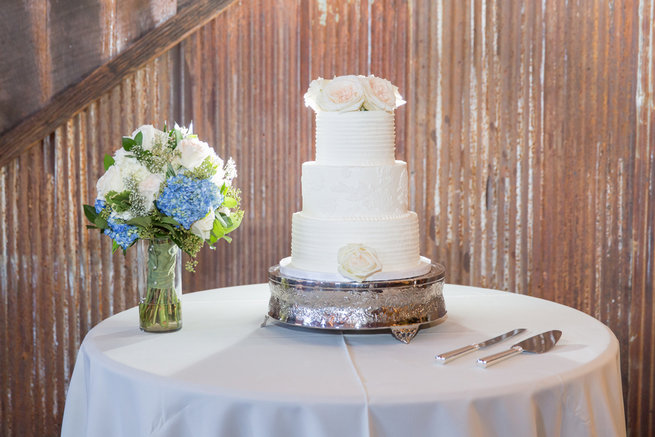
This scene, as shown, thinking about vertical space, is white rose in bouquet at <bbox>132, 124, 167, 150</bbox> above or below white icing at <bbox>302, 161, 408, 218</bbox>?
above

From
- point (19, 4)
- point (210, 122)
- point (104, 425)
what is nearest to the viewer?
point (104, 425)

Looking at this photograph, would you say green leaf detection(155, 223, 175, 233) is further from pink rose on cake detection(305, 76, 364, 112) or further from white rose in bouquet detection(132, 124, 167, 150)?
pink rose on cake detection(305, 76, 364, 112)

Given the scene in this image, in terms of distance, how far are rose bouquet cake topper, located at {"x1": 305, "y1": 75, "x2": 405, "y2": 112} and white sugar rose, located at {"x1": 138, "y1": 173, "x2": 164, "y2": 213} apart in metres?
0.50

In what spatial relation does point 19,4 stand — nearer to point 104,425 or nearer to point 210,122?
point 210,122

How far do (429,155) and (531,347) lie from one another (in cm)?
178

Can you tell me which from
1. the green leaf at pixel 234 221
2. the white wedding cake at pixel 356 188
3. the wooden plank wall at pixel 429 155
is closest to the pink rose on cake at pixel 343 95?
the white wedding cake at pixel 356 188

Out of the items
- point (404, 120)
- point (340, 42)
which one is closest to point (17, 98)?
point (340, 42)

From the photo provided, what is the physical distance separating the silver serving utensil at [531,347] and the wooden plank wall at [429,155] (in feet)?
5.34

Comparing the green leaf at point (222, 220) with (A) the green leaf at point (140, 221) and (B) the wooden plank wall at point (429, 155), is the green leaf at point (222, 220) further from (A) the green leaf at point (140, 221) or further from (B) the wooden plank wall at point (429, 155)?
(B) the wooden plank wall at point (429, 155)

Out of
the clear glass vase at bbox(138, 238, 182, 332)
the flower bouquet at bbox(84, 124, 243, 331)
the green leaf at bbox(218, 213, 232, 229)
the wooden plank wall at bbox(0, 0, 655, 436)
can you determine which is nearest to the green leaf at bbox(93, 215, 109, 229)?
the flower bouquet at bbox(84, 124, 243, 331)

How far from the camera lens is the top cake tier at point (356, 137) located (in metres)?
2.10

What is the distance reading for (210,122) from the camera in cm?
337

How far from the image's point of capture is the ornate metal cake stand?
6.51 feet

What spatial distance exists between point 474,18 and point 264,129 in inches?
42.8
